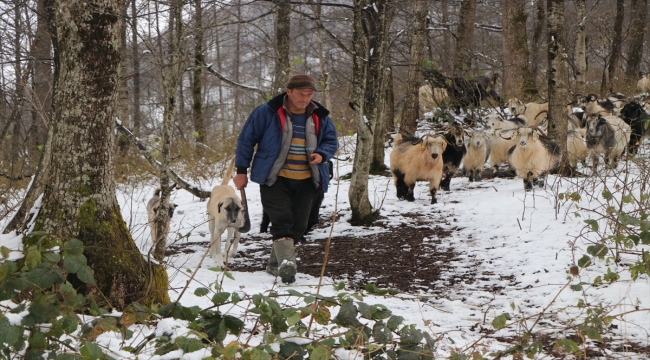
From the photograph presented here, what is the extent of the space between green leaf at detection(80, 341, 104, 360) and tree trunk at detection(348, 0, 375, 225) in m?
6.05

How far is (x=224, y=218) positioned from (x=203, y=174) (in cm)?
633

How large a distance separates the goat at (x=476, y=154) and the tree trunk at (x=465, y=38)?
16.9ft

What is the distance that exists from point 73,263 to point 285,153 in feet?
10.5

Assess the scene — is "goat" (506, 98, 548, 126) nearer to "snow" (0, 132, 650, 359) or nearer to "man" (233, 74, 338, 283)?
"snow" (0, 132, 650, 359)

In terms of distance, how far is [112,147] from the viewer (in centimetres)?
419

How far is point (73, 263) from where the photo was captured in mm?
2631

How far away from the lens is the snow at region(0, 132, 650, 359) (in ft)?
13.3

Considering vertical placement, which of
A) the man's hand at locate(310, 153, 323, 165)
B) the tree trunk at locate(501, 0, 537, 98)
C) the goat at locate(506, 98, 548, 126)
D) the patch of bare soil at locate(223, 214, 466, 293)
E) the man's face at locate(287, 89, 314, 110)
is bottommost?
the patch of bare soil at locate(223, 214, 466, 293)

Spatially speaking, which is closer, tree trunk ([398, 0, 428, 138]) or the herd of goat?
the herd of goat

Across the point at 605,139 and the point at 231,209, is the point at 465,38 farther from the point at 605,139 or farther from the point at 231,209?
the point at 231,209

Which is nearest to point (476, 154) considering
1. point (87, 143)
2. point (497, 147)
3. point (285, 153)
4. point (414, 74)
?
point (497, 147)

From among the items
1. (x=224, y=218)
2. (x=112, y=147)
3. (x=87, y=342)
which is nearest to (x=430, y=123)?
(x=224, y=218)

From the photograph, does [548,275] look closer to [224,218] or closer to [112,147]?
[224,218]

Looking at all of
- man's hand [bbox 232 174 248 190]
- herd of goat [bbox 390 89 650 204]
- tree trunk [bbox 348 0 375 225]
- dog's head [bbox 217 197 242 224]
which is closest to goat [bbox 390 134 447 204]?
herd of goat [bbox 390 89 650 204]
